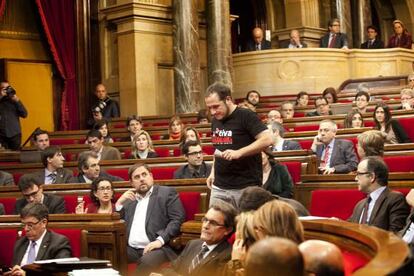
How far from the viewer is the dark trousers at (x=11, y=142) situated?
426 inches

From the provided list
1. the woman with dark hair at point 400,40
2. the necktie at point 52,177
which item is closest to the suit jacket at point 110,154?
the necktie at point 52,177

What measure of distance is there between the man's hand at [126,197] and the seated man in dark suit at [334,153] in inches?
63.6

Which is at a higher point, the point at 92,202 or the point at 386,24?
the point at 386,24

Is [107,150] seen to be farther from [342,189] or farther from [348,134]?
[342,189]

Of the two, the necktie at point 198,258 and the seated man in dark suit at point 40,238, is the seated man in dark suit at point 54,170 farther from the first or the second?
the necktie at point 198,258

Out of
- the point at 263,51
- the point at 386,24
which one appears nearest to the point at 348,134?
the point at 263,51

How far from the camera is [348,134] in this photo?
7.28 m

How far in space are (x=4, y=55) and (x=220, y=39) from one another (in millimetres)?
3305

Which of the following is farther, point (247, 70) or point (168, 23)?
point (247, 70)

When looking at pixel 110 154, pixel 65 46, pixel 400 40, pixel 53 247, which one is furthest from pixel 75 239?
pixel 400 40

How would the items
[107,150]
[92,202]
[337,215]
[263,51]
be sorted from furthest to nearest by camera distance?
[263,51]
[107,150]
[92,202]
[337,215]

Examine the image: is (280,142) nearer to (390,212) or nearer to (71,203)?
(71,203)

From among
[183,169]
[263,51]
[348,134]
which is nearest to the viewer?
[183,169]

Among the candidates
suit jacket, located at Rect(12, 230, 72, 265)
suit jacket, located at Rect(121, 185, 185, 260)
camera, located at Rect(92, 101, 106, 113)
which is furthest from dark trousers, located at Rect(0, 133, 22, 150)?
suit jacket, located at Rect(12, 230, 72, 265)
